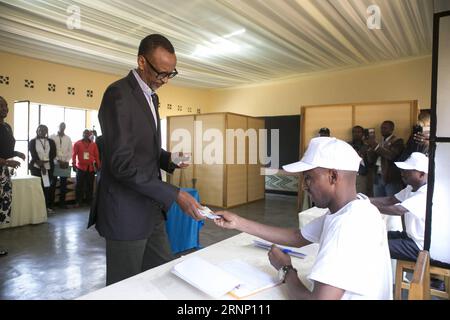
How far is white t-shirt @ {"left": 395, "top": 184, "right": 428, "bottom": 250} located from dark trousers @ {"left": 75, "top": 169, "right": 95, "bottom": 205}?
19.9 feet

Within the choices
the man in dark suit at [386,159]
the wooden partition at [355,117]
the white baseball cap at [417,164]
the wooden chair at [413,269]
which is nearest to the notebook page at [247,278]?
the wooden chair at [413,269]

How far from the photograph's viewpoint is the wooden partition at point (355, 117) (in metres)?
5.07

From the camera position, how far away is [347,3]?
4258 millimetres

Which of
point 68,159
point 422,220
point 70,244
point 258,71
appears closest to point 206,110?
point 258,71

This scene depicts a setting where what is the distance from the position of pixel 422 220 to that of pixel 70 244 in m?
3.98

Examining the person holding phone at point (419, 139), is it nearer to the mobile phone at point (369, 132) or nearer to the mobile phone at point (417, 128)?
Result: the mobile phone at point (417, 128)

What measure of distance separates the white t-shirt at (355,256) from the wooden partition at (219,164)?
18.0ft

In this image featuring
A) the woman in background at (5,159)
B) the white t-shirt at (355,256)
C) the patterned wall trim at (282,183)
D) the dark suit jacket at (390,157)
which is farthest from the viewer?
the patterned wall trim at (282,183)

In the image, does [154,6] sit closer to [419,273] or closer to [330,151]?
[330,151]

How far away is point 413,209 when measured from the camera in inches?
86.6

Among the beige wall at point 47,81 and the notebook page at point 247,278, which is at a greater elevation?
the beige wall at point 47,81

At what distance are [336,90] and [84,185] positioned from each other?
20.4 ft

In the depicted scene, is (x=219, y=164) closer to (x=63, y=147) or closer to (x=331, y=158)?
(x=63, y=147)

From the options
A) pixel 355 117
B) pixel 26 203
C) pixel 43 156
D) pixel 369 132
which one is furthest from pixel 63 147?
pixel 369 132
